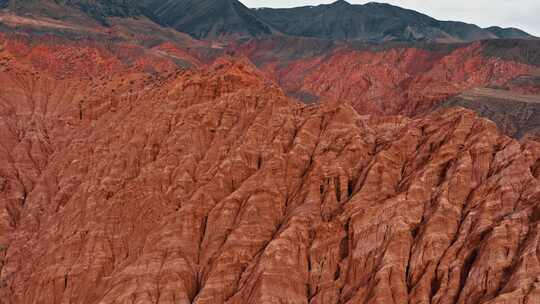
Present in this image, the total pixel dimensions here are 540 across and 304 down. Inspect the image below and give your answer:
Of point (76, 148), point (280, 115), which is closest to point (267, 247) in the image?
point (280, 115)

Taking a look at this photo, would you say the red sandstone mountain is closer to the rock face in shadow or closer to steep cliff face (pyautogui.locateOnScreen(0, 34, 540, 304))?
steep cliff face (pyautogui.locateOnScreen(0, 34, 540, 304))

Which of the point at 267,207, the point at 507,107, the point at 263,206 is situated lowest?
the point at 507,107

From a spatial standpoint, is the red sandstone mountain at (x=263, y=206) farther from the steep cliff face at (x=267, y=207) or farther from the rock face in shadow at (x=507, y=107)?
the rock face in shadow at (x=507, y=107)

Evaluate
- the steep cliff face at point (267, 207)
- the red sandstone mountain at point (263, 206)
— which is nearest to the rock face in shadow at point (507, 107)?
the red sandstone mountain at point (263, 206)

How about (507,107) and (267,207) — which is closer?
(267,207)

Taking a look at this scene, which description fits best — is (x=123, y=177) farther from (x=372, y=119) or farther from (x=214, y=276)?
(x=372, y=119)

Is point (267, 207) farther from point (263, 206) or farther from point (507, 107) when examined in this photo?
point (507, 107)

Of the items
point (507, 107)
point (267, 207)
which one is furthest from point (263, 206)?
point (507, 107)
